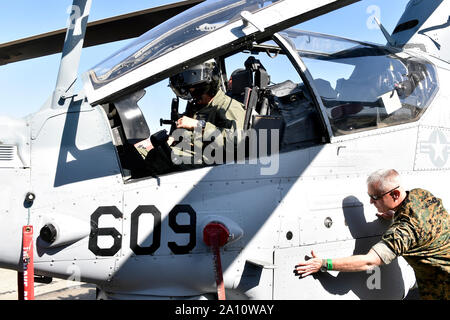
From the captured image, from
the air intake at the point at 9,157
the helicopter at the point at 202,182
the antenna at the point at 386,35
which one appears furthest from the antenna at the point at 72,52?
the antenna at the point at 386,35

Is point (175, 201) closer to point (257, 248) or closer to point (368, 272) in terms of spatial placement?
point (257, 248)

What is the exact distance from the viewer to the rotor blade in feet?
16.2

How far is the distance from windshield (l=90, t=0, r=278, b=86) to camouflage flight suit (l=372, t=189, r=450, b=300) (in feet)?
5.32

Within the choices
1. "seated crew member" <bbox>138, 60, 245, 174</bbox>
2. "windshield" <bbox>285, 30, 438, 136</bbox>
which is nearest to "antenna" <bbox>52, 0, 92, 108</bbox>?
"seated crew member" <bbox>138, 60, 245, 174</bbox>

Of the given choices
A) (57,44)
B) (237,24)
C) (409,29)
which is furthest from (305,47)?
(57,44)

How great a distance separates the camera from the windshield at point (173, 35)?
103 inches

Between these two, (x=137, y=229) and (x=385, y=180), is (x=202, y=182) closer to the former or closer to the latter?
(x=137, y=229)

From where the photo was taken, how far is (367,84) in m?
3.49

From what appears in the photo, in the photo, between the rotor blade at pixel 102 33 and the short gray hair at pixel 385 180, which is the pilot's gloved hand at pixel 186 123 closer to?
the short gray hair at pixel 385 180

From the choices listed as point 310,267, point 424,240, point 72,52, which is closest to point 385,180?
point 424,240

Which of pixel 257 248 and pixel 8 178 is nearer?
pixel 8 178
